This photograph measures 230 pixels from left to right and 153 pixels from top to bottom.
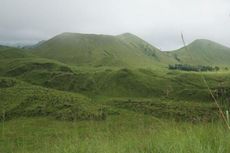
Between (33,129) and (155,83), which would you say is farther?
(155,83)

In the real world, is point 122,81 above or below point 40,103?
above

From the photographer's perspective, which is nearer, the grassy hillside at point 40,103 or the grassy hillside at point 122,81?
the grassy hillside at point 40,103

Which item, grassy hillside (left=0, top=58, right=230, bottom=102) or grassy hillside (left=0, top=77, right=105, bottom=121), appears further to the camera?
grassy hillside (left=0, top=58, right=230, bottom=102)

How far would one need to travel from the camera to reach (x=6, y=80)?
5187 inches

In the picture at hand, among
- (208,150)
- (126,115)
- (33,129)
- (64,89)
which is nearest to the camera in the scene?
(208,150)

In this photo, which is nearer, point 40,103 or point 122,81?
point 40,103

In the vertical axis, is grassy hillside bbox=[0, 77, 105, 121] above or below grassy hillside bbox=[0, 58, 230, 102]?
below

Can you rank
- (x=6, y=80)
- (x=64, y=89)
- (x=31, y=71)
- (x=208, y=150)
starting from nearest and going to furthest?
(x=208, y=150), (x=6, y=80), (x=64, y=89), (x=31, y=71)

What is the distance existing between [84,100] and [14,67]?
67.9 meters

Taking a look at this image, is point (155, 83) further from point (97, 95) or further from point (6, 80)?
point (6, 80)

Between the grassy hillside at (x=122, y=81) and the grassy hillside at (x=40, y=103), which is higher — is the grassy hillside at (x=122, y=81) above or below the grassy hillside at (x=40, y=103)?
above

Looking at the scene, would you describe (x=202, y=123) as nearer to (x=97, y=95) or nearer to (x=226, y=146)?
(x=226, y=146)

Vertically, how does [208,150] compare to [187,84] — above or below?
above

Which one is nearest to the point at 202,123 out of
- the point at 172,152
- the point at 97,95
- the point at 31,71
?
the point at 172,152
